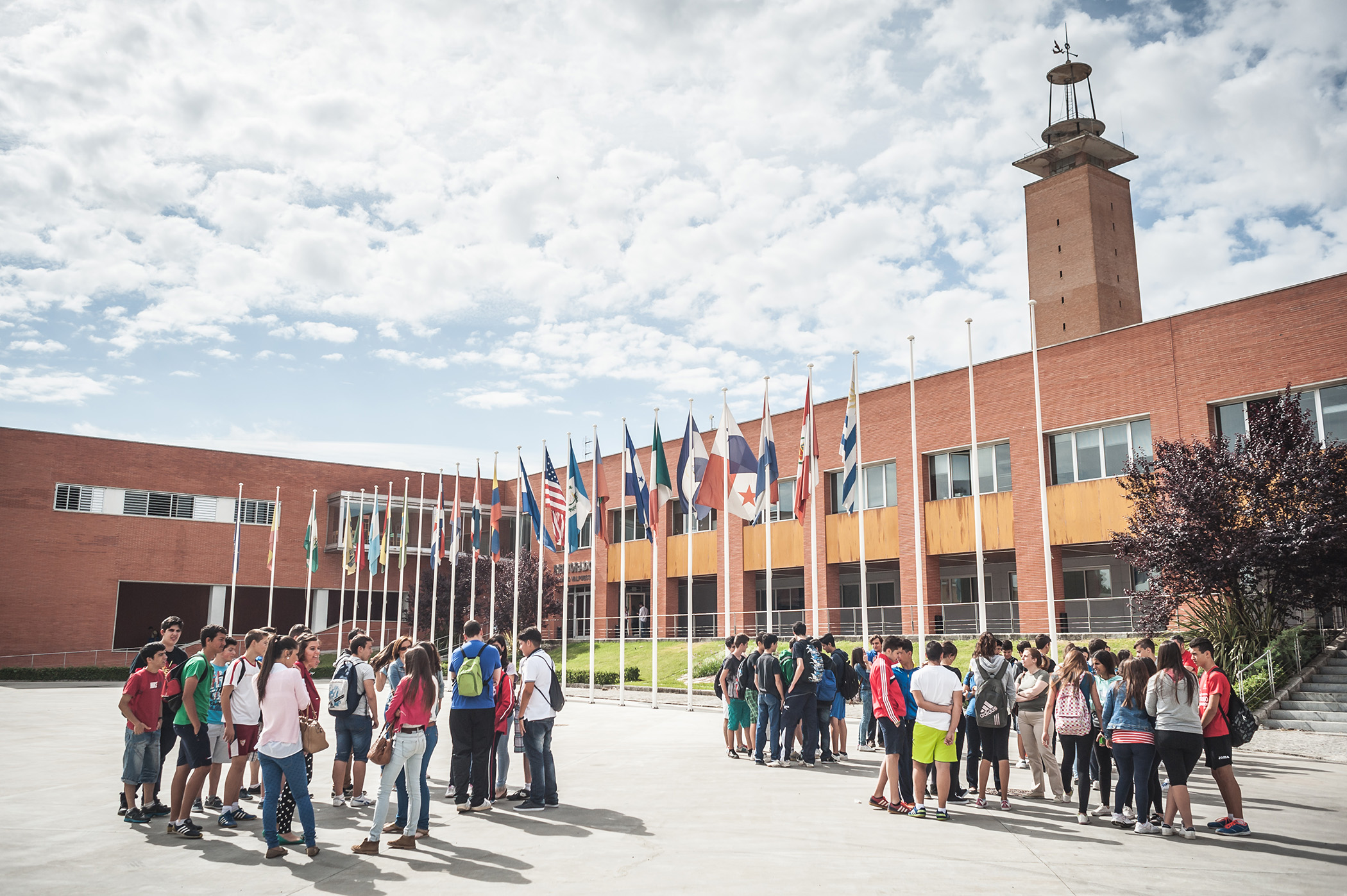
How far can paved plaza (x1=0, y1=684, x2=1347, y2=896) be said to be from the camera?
22.7 ft

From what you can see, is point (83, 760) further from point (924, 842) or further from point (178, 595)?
point (178, 595)

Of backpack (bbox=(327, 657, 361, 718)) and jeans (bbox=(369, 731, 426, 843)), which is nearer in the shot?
jeans (bbox=(369, 731, 426, 843))

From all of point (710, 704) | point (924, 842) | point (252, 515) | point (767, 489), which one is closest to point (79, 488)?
point (252, 515)

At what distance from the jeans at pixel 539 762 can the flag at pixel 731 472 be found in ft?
40.2

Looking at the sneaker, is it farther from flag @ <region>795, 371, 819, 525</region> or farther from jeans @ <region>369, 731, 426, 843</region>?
flag @ <region>795, 371, 819, 525</region>

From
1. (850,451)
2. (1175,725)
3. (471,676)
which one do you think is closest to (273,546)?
(850,451)

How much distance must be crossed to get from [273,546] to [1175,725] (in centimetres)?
3979

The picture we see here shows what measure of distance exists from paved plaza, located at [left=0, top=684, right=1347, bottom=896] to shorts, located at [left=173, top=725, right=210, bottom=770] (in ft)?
2.25

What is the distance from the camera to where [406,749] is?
8078mm

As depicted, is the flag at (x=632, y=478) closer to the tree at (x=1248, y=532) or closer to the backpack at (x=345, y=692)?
the tree at (x=1248, y=532)

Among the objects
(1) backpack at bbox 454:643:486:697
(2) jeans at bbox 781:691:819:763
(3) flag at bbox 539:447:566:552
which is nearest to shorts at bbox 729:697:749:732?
(2) jeans at bbox 781:691:819:763

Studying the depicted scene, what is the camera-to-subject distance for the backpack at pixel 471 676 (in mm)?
9609

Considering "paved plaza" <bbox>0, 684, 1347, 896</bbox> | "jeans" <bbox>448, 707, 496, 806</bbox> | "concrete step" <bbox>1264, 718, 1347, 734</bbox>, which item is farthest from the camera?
"concrete step" <bbox>1264, 718, 1347, 734</bbox>

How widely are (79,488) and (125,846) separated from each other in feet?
139
